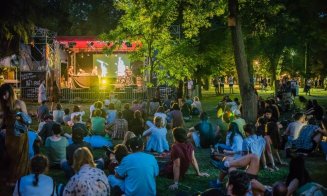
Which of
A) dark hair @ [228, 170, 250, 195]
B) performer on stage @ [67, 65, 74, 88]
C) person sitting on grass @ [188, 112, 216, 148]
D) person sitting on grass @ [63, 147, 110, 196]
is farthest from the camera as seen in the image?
performer on stage @ [67, 65, 74, 88]

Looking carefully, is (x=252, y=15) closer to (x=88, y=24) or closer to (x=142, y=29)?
(x=142, y=29)

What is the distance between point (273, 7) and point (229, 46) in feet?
58.5

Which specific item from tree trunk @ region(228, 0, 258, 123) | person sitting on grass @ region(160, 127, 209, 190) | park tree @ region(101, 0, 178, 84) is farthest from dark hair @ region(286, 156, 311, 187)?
park tree @ region(101, 0, 178, 84)

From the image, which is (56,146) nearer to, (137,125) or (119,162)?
(119,162)

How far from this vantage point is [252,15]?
18203 millimetres

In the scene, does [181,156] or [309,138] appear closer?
[181,156]

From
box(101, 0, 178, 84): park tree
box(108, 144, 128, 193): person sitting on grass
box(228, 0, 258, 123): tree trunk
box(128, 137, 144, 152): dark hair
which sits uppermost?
box(101, 0, 178, 84): park tree

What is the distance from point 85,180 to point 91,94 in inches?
1007

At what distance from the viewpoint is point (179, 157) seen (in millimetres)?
9398

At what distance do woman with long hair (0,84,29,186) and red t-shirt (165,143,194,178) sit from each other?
3.53m

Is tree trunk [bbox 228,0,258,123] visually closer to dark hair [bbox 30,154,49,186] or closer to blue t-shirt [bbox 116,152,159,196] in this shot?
blue t-shirt [bbox 116,152,159,196]

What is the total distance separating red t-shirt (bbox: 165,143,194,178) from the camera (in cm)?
938

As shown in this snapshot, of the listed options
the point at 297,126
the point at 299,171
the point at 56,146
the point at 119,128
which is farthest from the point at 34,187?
the point at 119,128

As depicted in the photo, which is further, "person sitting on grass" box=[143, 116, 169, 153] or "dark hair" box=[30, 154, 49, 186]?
"person sitting on grass" box=[143, 116, 169, 153]
